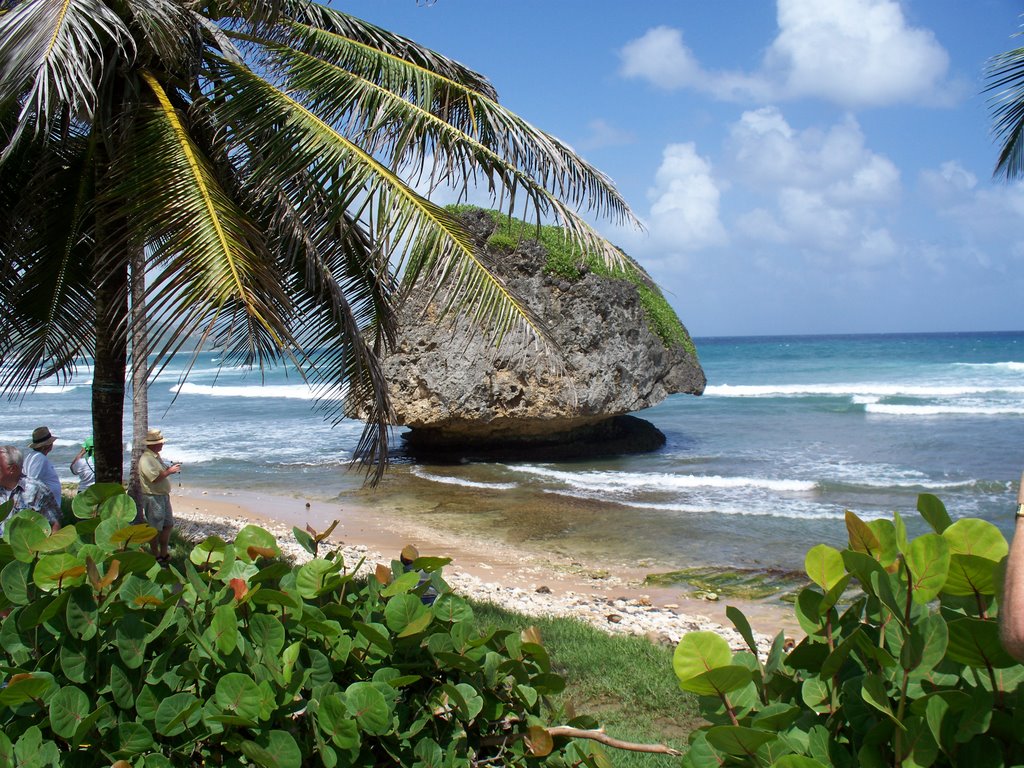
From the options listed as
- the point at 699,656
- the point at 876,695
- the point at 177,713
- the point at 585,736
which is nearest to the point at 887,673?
the point at 876,695

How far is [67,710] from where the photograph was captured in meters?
1.75

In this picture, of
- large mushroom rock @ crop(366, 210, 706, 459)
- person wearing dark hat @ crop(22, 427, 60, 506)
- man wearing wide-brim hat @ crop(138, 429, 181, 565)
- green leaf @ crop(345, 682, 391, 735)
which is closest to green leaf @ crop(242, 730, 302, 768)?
green leaf @ crop(345, 682, 391, 735)

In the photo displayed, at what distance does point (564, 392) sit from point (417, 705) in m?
14.9

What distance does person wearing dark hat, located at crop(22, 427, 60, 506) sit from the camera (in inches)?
270

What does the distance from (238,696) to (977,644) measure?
1388mm

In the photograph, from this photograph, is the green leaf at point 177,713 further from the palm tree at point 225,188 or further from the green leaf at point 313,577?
the palm tree at point 225,188

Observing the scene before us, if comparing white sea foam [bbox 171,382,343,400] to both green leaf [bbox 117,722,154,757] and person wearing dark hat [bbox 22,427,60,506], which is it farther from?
green leaf [bbox 117,722,154,757]

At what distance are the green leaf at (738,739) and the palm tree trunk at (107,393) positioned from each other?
603 cm

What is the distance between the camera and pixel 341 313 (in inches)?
259

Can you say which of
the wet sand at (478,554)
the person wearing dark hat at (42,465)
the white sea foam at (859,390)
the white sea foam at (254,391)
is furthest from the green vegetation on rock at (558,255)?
the white sea foam at (254,391)

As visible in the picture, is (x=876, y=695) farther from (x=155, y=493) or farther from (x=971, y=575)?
(x=155, y=493)

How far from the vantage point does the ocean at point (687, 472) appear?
12.2 m

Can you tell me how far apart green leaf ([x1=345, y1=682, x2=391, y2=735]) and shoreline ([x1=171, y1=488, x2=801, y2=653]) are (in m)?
5.65

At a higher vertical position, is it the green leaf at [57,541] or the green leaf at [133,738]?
the green leaf at [57,541]
